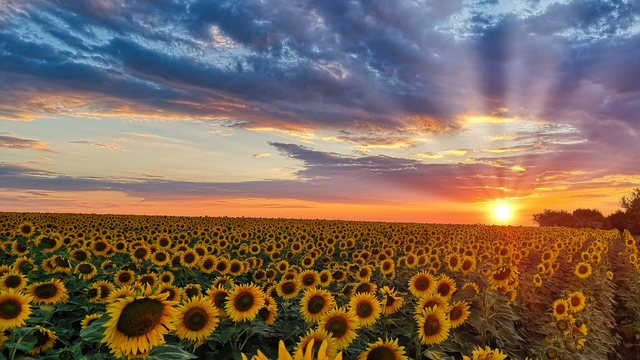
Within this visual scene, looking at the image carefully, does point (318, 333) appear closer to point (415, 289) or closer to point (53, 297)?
point (415, 289)

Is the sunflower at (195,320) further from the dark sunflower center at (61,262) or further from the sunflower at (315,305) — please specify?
the dark sunflower center at (61,262)

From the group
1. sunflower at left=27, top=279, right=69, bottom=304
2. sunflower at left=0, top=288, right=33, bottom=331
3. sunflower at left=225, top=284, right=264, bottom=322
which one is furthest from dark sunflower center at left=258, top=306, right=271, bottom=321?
sunflower at left=27, top=279, right=69, bottom=304

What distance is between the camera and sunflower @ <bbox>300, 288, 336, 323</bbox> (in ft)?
17.3

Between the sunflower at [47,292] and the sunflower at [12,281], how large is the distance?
0.62 meters

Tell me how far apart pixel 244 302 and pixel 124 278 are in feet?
13.5

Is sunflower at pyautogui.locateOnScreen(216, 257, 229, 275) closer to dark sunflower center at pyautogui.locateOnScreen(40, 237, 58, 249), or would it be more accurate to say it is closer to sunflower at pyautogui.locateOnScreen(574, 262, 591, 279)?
dark sunflower center at pyautogui.locateOnScreen(40, 237, 58, 249)

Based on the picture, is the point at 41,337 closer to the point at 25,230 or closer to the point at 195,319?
the point at 195,319

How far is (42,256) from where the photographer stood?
36.1 ft

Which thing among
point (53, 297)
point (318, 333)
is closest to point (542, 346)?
point (318, 333)

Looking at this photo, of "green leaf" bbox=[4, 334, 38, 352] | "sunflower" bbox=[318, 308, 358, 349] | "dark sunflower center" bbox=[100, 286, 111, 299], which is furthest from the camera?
"dark sunflower center" bbox=[100, 286, 111, 299]

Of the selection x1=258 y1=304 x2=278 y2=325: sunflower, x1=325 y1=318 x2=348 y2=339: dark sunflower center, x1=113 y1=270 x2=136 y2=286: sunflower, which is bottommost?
x1=113 y1=270 x2=136 y2=286: sunflower

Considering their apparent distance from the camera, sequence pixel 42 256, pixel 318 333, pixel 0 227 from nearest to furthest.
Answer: pixel 318 333 → pixel 42 256 → pixel 0 227

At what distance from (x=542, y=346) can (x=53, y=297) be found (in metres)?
8.55

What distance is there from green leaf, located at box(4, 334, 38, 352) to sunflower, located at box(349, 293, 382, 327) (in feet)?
12.2
